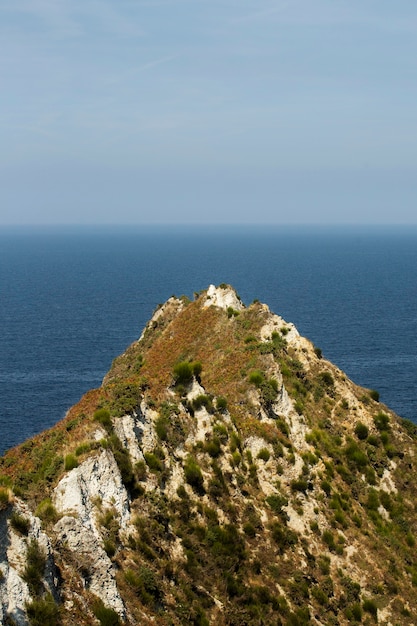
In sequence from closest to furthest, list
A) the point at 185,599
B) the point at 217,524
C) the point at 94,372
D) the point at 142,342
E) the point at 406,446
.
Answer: the point at 185,599 < the point at 217,524 < the point at 406,446 < the point at 142,342 < the point at 94,372

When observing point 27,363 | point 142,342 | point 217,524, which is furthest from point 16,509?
point 27,363

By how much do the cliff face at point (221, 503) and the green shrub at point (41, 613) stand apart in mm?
66

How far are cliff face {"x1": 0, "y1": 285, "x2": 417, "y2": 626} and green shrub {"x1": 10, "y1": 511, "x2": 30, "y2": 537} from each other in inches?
2.0

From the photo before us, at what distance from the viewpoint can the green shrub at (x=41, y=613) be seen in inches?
883

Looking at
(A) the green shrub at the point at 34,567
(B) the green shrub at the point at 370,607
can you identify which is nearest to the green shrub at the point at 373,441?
(B) the green shrub at the point at 370,607

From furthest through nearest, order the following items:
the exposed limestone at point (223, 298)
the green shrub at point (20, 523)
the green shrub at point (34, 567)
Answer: the exposed limestone at point (223, 298) → the green shrub at point (20, 523) → the green shrub at point (34, 567)

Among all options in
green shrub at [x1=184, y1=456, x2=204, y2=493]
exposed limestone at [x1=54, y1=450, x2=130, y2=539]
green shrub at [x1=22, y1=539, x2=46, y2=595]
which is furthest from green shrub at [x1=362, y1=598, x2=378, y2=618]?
green shrub at [x1=22, y1=539, x2=46, y2=595]

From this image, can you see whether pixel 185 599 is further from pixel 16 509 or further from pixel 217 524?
pixel 16 509

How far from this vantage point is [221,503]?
3750 centimetres

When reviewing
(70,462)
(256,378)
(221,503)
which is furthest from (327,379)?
(70,462)

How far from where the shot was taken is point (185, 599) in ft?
99.2

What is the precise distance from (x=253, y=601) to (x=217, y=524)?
15.1ft

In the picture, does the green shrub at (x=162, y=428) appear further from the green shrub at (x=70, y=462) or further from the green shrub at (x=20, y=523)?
the green shrub at (x=20, y=523)

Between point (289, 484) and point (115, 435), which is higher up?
point (115, 435)
